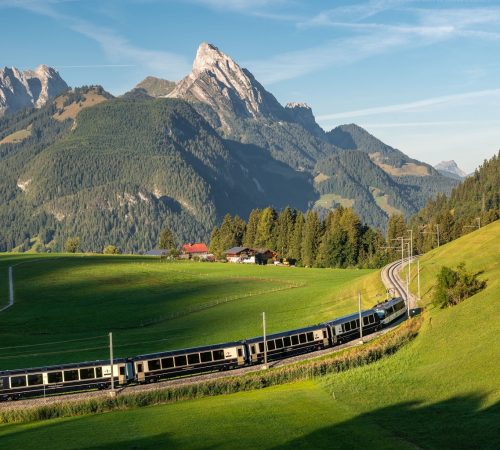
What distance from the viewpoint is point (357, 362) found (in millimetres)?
61781

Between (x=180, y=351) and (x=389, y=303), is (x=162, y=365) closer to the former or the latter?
(x=180, y=351)

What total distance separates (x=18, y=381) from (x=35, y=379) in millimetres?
1500

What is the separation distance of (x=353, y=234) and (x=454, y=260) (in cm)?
9067

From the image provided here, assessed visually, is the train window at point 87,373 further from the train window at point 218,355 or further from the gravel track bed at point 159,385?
the train window at point 218,355

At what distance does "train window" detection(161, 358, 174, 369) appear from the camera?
2537 inches

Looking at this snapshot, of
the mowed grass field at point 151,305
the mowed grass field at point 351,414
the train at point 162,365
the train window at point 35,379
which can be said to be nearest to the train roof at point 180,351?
the train at point 162,365

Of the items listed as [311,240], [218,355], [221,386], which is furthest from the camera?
[311,240]

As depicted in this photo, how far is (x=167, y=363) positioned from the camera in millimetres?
64562

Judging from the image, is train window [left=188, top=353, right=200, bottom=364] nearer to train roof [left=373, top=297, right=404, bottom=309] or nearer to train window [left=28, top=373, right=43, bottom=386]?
train window [left=28, top=373, right=43, bottom=386]

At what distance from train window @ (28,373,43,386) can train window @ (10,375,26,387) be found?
528mm

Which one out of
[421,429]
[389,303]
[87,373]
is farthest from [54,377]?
[389,303]

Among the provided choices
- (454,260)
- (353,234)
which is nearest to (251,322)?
(454,260)

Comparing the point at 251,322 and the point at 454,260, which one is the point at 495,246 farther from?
the point at 251,322

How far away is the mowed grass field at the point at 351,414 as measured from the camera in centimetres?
3931
